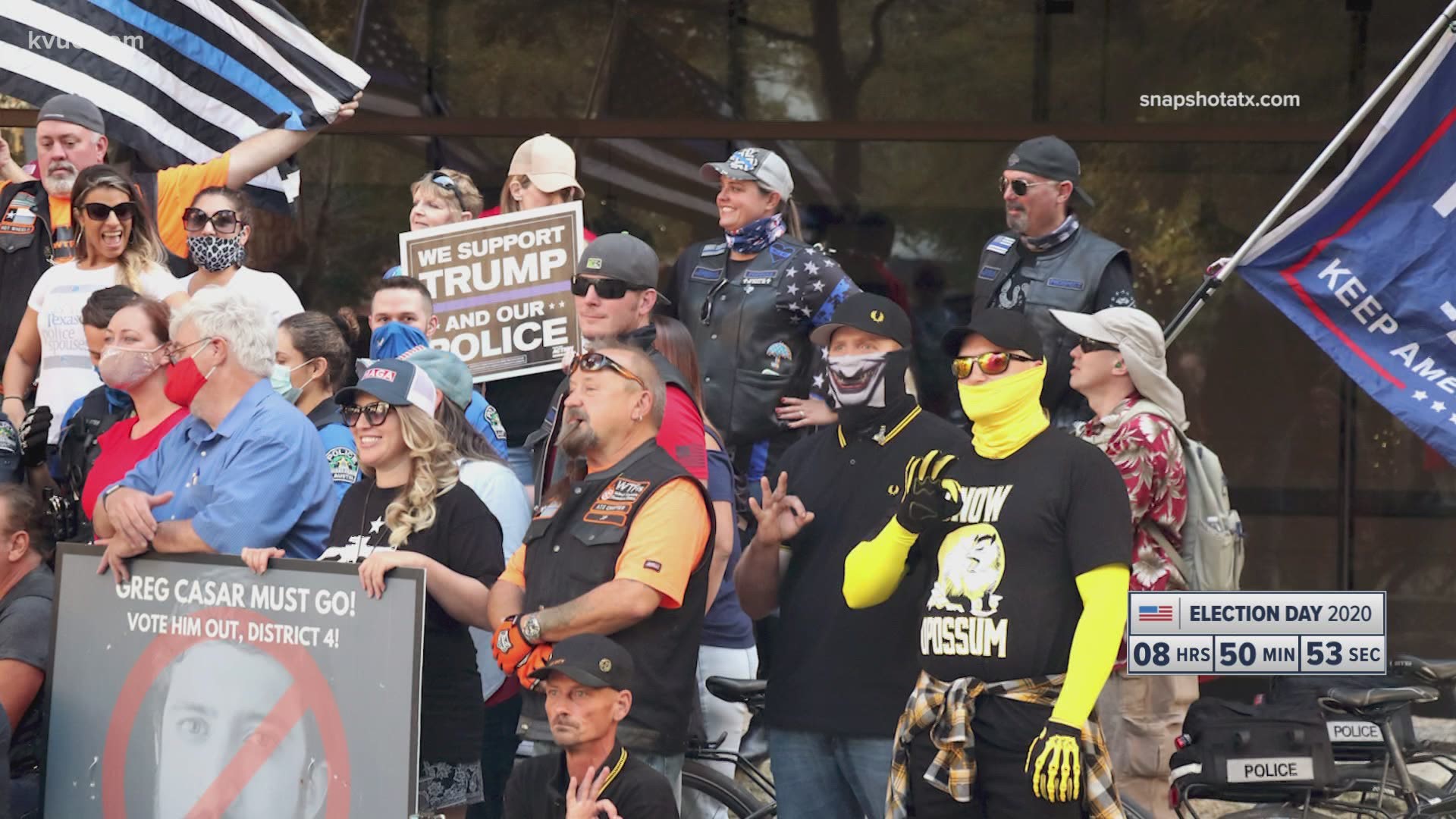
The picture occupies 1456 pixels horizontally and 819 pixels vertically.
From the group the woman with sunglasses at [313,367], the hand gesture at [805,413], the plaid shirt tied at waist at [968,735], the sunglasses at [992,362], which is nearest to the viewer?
the plaid shirt tied at waist at [968,735]

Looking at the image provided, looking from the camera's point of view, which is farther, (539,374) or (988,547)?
(539,374)

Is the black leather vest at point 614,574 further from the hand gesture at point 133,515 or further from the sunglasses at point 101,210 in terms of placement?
the sunglasses at point 101,210

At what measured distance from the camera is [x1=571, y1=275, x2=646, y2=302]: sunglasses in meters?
6.57

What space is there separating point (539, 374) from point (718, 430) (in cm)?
95

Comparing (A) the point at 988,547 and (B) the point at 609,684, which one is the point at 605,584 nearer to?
(B) the point at 609,684

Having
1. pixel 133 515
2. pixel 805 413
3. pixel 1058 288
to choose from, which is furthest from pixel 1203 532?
pixel 133 515

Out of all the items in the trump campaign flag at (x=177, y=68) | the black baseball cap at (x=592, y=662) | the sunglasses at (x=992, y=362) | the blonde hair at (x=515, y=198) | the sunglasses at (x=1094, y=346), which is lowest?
the black baseball cap at (x=592, y=662)

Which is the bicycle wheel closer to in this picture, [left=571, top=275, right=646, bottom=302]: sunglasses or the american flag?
the american flag

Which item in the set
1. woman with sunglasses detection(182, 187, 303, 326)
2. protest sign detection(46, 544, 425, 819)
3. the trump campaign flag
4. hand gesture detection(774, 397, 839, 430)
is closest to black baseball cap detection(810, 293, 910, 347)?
hand gesture detection(774, 397, 839, 430)

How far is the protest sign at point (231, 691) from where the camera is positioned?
5668mm

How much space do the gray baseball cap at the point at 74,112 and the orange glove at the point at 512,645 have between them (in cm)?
348

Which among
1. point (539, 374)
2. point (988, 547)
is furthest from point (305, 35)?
point (988, 547)

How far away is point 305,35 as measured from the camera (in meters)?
8.48

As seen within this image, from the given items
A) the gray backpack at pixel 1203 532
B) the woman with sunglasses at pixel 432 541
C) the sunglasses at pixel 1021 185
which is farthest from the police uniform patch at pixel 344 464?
the gray backpack at pixel 1203 532
